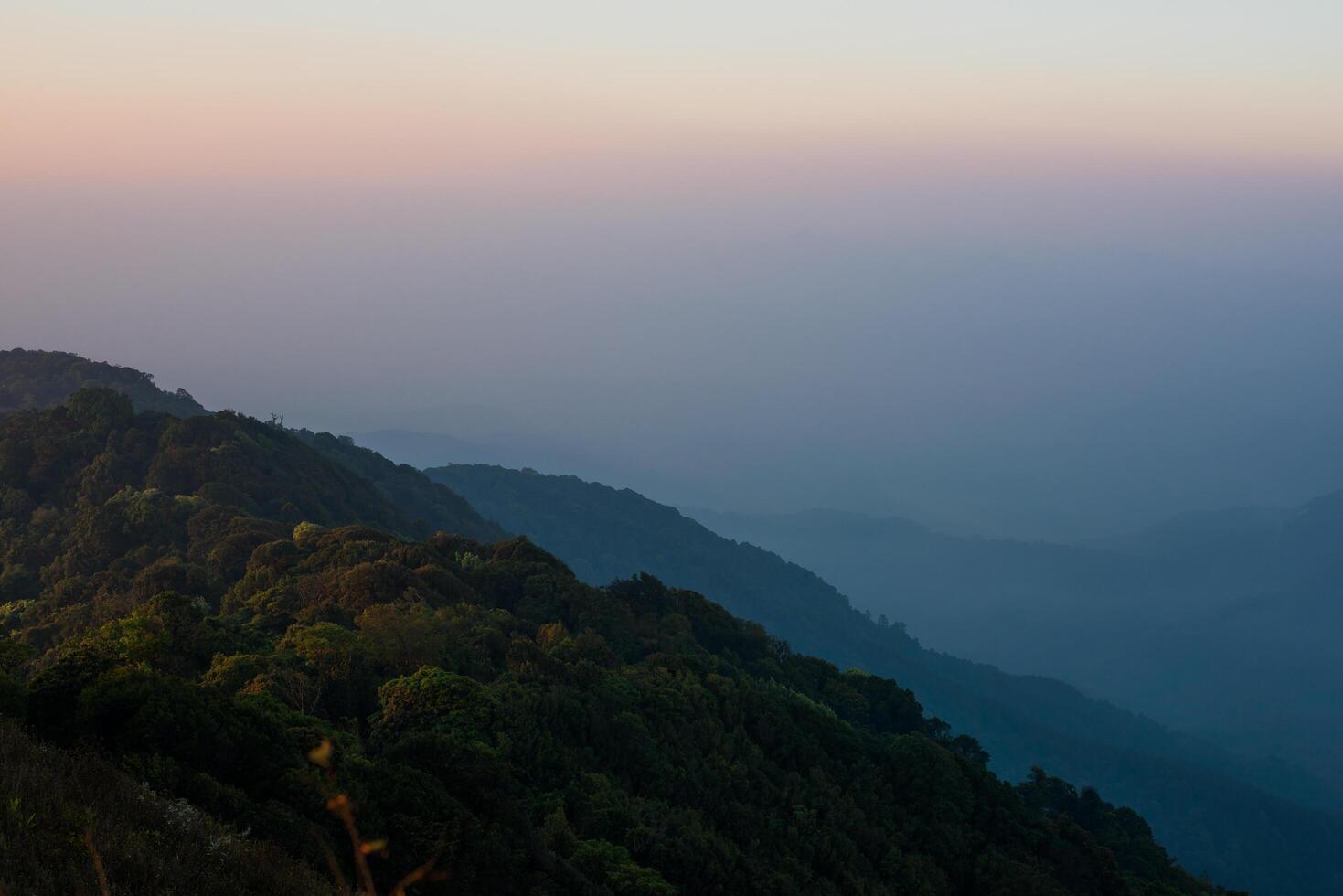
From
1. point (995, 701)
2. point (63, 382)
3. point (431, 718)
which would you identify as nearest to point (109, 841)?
point (431, 718)

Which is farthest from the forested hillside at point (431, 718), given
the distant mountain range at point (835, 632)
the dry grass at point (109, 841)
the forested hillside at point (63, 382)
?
the forested hillside at point (63, 382)

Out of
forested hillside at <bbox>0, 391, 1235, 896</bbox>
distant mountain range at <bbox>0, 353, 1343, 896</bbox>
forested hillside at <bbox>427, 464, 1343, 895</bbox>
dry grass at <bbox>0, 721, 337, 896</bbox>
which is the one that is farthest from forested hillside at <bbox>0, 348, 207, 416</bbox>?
dry grass at <bbox>0, 721, 337, 896</bbox>

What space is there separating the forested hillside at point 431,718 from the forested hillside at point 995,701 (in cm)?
7535

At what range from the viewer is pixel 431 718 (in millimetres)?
23156

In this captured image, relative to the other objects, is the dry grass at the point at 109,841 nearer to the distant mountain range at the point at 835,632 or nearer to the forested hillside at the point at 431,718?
the forested hillside at the point at 431,718

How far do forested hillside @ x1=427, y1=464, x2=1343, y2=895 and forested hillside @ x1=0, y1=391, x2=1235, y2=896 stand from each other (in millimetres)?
75347

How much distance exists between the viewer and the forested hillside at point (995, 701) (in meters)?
106

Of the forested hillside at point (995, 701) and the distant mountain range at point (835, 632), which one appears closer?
the distant mountain range at point (835, 632)

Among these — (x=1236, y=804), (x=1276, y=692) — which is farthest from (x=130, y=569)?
(x=1276, y=692)

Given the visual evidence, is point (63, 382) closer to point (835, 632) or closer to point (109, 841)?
point (109, 841)

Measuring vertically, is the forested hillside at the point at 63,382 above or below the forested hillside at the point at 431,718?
above

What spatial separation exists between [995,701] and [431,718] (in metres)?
122

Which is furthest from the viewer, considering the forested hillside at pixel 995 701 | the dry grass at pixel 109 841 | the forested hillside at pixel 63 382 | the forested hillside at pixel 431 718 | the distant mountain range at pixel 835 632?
the forested hillside at pixel 995 701

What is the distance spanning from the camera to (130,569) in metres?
39.2
